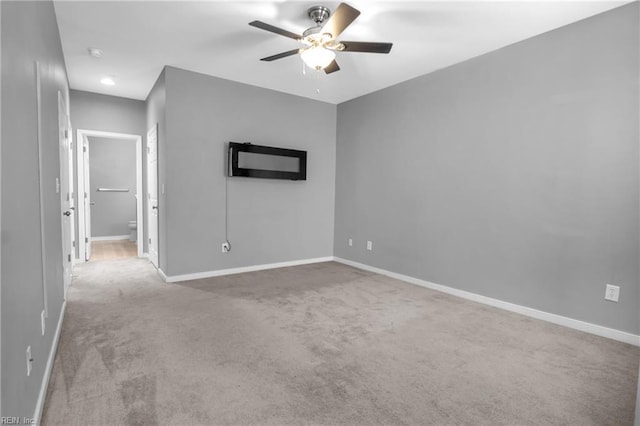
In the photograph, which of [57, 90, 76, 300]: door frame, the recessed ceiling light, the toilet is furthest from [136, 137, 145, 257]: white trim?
the recessed ceiling light

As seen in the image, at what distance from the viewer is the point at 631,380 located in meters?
2.06

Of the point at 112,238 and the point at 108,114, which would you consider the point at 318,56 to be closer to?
the point at 108,114

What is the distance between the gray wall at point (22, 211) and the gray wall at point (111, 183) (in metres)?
5.69

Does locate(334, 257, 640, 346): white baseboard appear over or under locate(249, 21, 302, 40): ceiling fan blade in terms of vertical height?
under

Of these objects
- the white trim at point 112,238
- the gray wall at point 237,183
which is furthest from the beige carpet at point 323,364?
the white trim at point 112,238

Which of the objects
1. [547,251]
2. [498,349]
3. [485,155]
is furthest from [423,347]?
[485,155]

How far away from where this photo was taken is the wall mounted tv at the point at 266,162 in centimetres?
435

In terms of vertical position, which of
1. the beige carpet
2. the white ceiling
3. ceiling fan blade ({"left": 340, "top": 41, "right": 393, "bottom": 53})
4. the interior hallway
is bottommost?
the interior hallway

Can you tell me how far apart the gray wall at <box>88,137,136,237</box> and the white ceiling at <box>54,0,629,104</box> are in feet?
10.3

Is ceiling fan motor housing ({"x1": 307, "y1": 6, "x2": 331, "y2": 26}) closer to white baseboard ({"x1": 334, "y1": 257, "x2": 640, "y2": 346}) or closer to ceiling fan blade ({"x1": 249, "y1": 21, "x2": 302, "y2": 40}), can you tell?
ceiling fan blade ({"x1": 249, "y1": 21, "x2": 302, "y2": 40})

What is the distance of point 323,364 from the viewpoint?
2184mm

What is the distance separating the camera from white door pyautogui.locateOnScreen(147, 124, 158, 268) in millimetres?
4520

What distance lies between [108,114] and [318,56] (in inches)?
162

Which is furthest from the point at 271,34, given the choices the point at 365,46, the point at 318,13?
the point at 365,46
